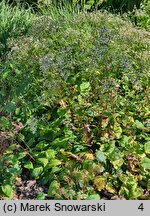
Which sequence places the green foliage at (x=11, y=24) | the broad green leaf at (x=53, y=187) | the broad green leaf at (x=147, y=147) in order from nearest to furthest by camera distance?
the broad green leaf at (x=53, y=187) < the broad green leaf at (x=147, y=147) < the green foliage at (x=11, y=24)

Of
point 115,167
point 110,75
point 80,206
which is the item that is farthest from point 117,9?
point 80,206

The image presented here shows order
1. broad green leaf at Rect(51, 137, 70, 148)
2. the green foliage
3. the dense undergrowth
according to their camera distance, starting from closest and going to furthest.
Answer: the dense undergrowth < broad green leaf at Rect(51, 137, 70, 148) < the green foliage

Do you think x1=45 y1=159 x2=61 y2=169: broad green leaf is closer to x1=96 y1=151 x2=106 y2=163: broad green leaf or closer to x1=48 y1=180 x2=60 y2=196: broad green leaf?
x1=48 y1=180 x2=60 y2=196: broad green leaf

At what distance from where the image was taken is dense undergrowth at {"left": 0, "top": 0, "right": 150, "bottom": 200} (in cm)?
256

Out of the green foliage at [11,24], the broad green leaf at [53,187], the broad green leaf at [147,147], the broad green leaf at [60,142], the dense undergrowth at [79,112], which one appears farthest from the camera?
the green foliage at [11,24]

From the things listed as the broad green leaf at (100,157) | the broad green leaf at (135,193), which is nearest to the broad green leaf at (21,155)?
the broad green leaf at (100,157)

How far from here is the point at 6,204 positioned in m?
2.41

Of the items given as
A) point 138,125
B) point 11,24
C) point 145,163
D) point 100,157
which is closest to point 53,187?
point 100,157

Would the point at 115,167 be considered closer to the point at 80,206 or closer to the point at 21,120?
the point at 80,206

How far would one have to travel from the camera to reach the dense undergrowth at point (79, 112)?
256 centimetres

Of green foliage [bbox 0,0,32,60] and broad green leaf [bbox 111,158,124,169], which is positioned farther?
green foliage [bbox 0,0,32,60]

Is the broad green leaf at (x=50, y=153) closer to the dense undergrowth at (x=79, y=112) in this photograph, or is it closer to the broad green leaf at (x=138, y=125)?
the dense undergrowth at (x=79, y=112)

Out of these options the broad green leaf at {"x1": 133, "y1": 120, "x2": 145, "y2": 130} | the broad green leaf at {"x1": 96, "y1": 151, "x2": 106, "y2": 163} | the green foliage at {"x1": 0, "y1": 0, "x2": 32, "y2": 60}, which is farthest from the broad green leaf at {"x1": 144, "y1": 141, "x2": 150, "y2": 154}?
the green foliage at {"x1": 0, "y1": 0, "x2": 32, "y2": 60}

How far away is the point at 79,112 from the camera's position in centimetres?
289
